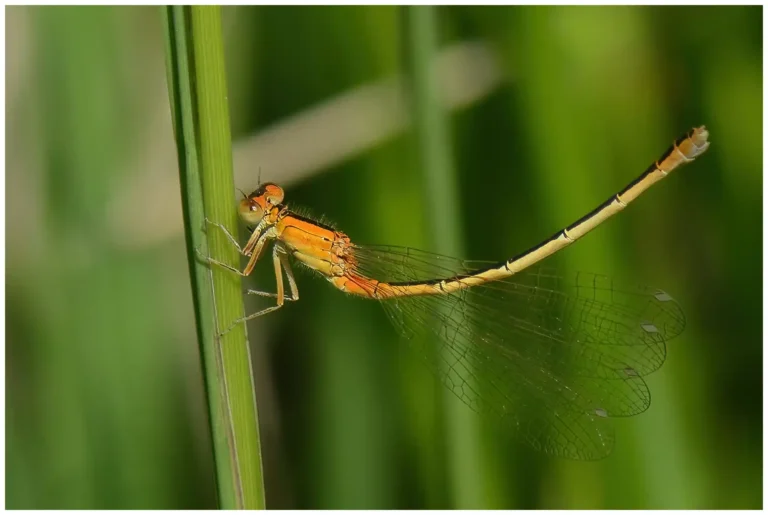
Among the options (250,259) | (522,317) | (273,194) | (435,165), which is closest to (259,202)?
(273,194)

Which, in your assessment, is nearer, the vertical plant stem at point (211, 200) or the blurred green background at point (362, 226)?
the vertical plant stem at point (211, 200)

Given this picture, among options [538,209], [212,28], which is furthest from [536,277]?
[212,28]

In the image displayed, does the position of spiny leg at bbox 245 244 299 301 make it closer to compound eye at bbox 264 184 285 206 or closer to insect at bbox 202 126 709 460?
→ insect at bbox 202 126 709 460

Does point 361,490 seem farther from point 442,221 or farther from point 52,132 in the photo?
point 52,132

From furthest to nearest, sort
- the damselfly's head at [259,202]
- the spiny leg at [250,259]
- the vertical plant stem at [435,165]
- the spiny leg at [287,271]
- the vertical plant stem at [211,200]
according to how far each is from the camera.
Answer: the spiny leg at [287,271]
the damselfly's head at [259,202]
the vertical plant stem at [435,165]
the spiny leg at [250,259]
the vertical plant stem at [211,200]

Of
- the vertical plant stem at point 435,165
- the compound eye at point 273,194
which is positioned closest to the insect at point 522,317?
the compound eye at point 273,194

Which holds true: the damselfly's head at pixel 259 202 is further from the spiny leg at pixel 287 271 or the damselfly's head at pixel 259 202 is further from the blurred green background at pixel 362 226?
the blurred green background at pixel 362 226

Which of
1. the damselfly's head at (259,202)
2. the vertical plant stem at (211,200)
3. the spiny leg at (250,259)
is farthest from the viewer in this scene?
the damselfly's head at (259,202)

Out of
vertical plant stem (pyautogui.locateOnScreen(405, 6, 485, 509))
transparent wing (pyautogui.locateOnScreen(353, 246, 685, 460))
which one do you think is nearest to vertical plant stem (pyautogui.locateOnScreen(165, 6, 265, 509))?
vertical plant stem (pyautogui.locateOnScreen(405, 6, 485, 509))
